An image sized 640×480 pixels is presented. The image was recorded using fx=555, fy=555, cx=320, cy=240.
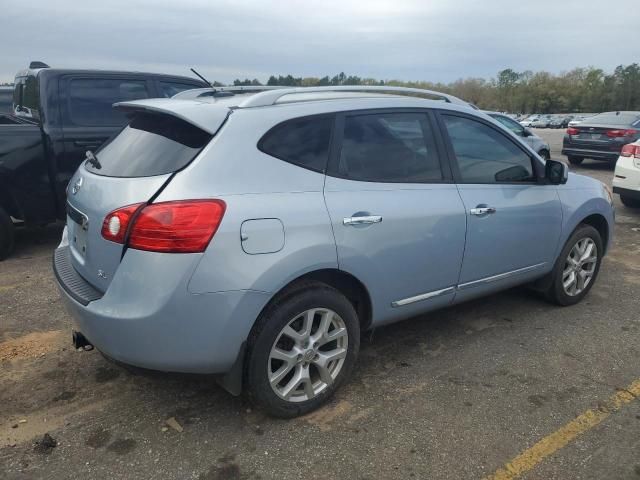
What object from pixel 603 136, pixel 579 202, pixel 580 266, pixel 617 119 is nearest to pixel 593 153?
pixel 603 136

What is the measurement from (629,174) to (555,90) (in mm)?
115509

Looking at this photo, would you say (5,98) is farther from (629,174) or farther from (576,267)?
(629,174)

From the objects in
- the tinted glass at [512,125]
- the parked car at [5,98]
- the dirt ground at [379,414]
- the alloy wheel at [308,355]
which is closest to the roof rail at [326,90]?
the alloy wheel at [308,355]

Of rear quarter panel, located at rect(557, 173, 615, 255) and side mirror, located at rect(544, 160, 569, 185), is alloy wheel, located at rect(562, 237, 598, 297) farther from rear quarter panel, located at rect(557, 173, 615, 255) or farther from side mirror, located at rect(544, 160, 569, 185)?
side mirror, located at rect(544, 160, 569, 185)

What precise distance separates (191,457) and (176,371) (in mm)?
425

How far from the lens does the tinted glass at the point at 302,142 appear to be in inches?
109

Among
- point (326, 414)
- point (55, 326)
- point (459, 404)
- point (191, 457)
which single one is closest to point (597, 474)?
point (459, 404)

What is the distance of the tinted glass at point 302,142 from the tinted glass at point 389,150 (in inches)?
4.7

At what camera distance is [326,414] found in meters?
2.99

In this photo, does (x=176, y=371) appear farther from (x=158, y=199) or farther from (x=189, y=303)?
(x=158, y=199)

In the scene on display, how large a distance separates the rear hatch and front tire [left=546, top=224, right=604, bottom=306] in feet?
9.88

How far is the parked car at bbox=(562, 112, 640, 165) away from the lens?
1389 cm

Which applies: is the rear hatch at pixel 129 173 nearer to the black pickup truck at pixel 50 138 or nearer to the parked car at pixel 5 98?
the black pickup truck at pixel 50 138

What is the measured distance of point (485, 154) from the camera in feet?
12.3
